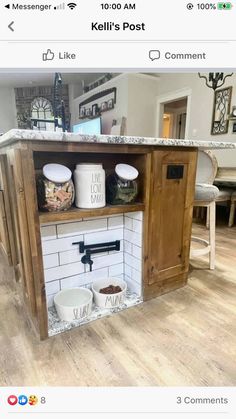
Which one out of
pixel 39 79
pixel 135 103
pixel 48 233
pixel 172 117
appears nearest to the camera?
pixel 48 233

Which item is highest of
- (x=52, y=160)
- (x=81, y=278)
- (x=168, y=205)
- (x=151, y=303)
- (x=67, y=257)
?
(x=52, y=160)

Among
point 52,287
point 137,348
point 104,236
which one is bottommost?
point 137,348

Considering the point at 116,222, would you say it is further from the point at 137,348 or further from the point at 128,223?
the point at 137,348

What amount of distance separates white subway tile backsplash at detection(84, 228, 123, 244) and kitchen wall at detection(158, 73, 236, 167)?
274cm

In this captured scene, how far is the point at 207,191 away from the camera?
5.19ft

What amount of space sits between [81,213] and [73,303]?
0.55 m

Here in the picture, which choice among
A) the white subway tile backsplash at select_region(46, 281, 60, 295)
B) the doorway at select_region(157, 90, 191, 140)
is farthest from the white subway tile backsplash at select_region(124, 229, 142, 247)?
the doorway at select_region(157, 90, 191, 140)

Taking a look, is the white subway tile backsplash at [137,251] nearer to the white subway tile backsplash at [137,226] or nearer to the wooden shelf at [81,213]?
the white subway tile backsplash at [137,226]
